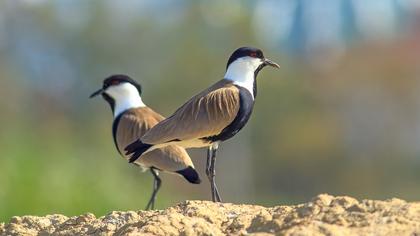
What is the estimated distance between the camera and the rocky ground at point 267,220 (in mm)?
4289

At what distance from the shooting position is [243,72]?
297 inches

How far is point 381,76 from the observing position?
41.3 meters

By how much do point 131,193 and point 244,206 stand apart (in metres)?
9.31

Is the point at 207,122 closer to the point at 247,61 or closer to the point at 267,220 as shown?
the point at 247,61

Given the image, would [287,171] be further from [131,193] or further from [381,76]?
[131,193]

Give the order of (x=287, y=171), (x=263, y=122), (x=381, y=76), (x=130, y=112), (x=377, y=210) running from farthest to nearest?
1. (x=381, y=76)
2. (x=263, y=122)
3. (x=287, y=171)
4. (x=130, y=112)
5. (x=377, y=210)

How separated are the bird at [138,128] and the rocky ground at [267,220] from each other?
9.85ft

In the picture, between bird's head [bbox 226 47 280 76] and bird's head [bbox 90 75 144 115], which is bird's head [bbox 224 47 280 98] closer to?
bird's head [bbox 226 47 280 76]

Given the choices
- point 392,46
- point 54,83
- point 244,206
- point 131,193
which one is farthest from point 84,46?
point 244,206

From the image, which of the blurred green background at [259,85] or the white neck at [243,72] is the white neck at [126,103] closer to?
the white neck at [243,72]

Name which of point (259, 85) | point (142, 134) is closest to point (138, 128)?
point (142, 134)

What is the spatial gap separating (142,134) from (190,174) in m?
0.46

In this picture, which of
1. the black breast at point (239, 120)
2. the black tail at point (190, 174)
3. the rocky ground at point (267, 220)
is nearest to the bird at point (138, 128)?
the black tail at point (190, 174)

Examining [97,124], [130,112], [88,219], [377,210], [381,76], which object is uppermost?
[381,76]
